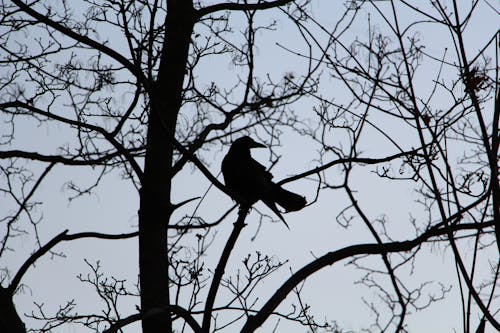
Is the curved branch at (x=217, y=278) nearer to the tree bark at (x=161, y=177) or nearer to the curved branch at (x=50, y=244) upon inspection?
the tree bark at (x=161, y=177)

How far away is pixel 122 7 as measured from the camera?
547 cm

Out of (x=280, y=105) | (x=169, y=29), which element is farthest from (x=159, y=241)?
(x=280, y=105)

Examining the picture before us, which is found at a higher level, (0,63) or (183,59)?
(0,63)

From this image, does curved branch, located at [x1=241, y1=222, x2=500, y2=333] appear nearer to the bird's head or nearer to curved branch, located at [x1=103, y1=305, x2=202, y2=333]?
curved branch, located at [x1=103, y1=305, x2=202, y2=333]

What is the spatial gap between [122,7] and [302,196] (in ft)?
7.49

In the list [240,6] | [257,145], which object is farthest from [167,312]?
[257,145]

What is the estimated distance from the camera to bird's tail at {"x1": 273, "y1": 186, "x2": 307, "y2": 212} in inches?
224

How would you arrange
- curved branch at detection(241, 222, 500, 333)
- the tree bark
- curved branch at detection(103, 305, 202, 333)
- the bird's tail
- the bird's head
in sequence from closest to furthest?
1. curved branch at detection(103, 305, 202, 333)
2. curved branch at detection(241, 222, 500, 333)
3. the tree bark
4. the bird's tail
5. the bird's head

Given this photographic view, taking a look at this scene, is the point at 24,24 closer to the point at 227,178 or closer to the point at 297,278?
the point at 227,178

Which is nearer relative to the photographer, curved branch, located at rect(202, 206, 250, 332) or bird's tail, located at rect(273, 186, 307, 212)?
curved branch, located at rect(202, 206, 250, 332)

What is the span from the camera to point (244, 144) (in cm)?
683

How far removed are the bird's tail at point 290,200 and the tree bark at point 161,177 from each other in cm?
105

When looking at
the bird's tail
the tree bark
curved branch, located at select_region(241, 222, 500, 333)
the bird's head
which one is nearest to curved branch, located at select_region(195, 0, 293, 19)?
the tree bark

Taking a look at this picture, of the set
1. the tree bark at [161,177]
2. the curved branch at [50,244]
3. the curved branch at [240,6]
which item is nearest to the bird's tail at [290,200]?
the tree bark at [161,177]
